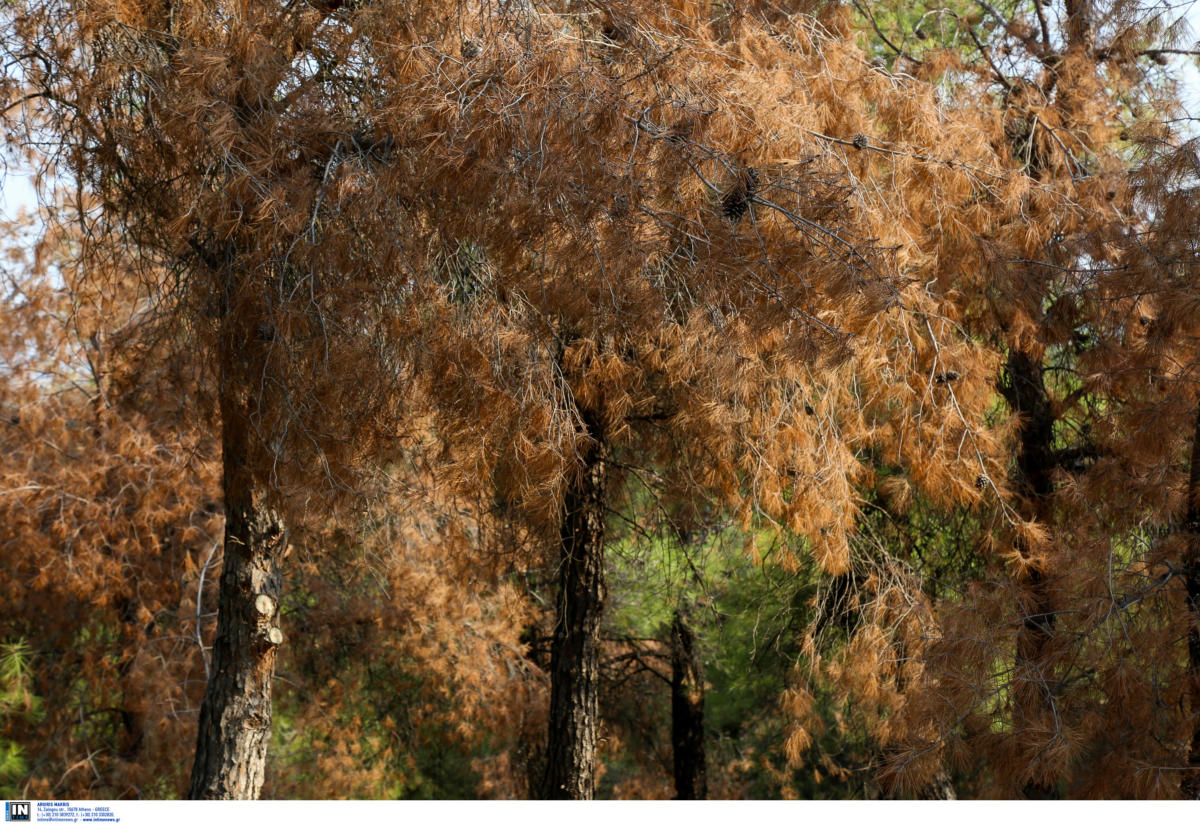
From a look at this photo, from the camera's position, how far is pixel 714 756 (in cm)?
1416

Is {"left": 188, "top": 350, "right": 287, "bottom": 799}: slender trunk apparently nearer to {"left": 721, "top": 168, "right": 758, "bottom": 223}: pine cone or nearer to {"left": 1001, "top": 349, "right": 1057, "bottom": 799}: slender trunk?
{"left": 721, "top": 168, "right": 758, "bottom": 223}: pine cone

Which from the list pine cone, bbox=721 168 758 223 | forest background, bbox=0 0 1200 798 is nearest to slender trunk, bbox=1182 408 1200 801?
forest background, bbox=0 0 1200 798

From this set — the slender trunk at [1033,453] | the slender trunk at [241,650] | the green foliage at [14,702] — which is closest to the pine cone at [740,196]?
the slender trunk at [1033,453]

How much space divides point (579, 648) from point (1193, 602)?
339 cm

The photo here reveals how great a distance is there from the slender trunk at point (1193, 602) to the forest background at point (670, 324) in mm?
21

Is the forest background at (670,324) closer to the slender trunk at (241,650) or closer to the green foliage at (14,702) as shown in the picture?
the slender trunk at (241,650)

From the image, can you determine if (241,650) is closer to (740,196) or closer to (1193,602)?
(740,196)

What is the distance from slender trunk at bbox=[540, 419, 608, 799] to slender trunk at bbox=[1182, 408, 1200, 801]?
3034mm

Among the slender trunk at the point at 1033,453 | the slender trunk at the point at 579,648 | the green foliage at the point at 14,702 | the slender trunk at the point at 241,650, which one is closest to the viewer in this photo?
the slender trunk at the point at 241,650

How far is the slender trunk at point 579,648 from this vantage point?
6453 mm

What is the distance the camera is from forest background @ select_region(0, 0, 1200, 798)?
393 centimetres

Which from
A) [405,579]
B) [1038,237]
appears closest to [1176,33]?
[1038,237]

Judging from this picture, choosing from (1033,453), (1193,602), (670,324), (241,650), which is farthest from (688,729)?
(1193,602)

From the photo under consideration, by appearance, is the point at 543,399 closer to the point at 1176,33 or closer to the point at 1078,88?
the point at 1176,33
